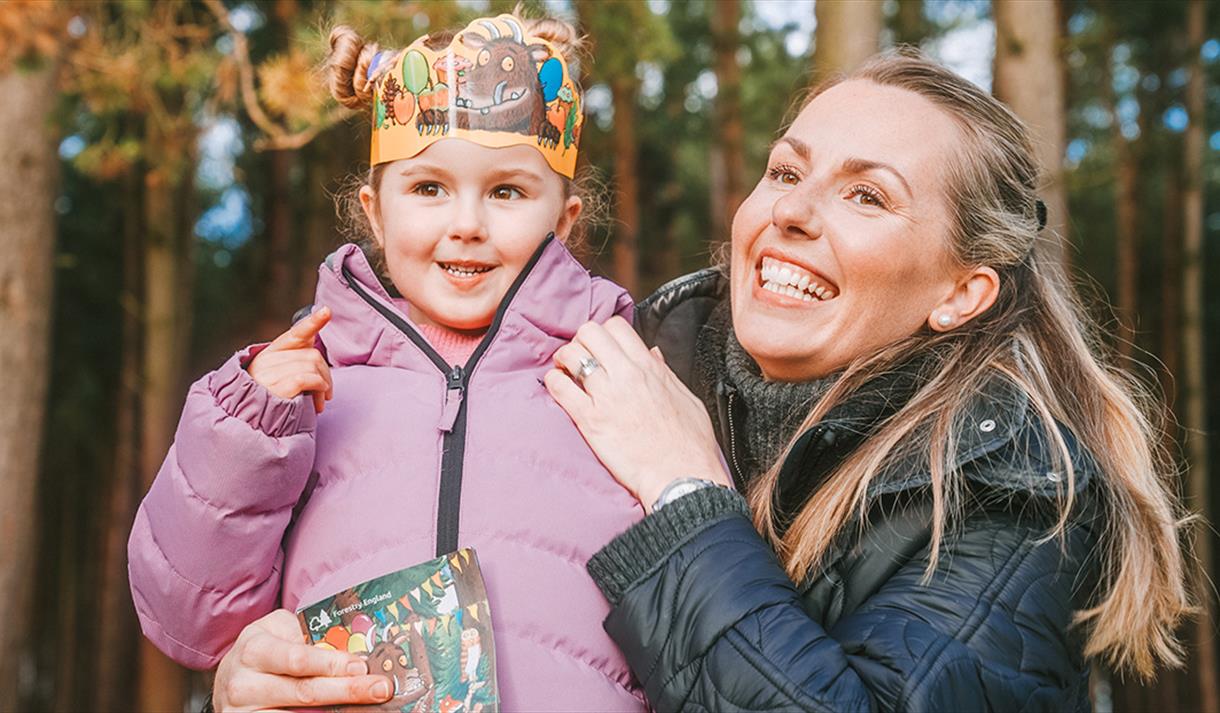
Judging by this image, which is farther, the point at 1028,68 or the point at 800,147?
the point at 1028,68

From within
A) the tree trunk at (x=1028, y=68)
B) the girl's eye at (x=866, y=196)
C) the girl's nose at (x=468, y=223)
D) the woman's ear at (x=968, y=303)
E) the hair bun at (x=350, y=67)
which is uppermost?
the tree trunk at (x=1028, y=68)

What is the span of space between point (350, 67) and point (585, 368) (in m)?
0.98

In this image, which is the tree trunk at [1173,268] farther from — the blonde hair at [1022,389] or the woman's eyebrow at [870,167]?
the woman's eyebrow at [870,167]

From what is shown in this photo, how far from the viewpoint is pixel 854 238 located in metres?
2.37

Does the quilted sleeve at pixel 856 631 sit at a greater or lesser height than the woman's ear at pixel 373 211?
lesser

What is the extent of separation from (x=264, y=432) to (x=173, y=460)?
0.20 meters

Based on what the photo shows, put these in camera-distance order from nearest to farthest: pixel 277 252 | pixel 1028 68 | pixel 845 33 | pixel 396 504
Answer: pixel 396 504
pixel 845 33
pixel 1028 68
pixel 277 252

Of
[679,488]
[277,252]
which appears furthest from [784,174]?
[277,252]

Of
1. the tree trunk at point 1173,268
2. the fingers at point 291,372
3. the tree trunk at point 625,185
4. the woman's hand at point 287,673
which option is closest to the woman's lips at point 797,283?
the fingers at point 291,372

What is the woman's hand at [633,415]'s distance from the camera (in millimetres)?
2158

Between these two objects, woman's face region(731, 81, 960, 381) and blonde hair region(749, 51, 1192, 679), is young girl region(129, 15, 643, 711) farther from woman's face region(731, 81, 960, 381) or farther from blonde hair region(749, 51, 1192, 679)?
blonde hair region(749, 51, 1192, 679)

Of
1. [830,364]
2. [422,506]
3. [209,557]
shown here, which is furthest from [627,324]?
[209,557]

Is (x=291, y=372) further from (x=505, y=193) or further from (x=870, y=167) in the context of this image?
(x=870, y=167)

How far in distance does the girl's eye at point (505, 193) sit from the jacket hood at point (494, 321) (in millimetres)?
128
